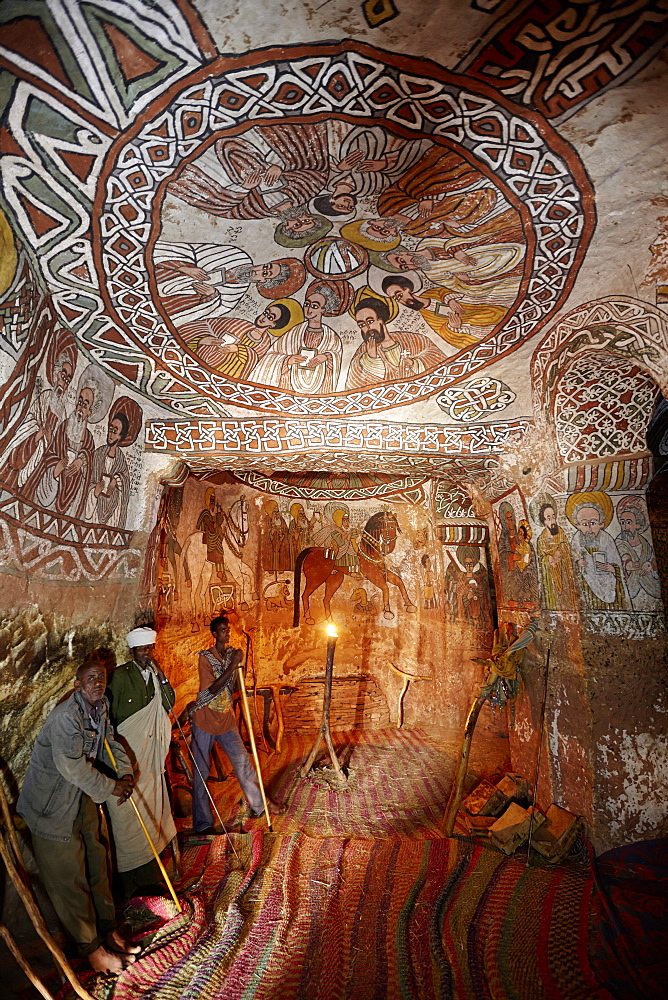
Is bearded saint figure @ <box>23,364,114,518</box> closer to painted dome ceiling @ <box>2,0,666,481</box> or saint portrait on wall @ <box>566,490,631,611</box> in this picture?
painted dome ceiling @ <box>2,0,666,481</box>

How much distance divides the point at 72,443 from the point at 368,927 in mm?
4588

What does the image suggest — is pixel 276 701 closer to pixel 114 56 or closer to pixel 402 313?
pixel 402 313

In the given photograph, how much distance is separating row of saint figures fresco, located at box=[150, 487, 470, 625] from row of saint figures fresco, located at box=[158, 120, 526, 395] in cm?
422

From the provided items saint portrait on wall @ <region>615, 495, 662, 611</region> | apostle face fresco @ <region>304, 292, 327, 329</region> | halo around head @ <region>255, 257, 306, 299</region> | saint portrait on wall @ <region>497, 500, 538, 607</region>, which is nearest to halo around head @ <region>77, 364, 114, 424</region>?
halo around head @ <region>255, 257, 306, 299</region>

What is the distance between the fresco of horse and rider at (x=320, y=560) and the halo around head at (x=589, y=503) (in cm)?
369

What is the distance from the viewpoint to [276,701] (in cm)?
836

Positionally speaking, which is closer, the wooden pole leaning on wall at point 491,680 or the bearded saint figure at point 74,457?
the bearded saint figure at point 74,457

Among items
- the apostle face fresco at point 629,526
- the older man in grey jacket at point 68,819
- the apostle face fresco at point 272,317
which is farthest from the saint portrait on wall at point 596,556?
the older man in grey jacket at point 68,819

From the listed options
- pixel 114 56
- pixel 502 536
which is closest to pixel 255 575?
pixel 502 536

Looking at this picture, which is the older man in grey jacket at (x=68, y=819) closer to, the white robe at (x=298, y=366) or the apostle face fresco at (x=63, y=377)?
the apostle face fresco at (x=63, y=377)

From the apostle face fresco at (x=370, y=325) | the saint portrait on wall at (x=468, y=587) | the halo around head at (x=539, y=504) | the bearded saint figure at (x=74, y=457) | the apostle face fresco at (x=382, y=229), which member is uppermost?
the apostle face fresco at (x=382, y=229)

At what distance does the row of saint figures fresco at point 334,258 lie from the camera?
307cm

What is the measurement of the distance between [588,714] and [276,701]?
500cm

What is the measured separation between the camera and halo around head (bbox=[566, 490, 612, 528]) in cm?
498
